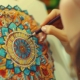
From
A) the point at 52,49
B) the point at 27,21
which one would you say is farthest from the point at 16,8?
the point at 52,49

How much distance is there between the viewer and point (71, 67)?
0.63 m

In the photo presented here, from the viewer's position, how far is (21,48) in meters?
0.55

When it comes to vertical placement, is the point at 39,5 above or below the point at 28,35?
above

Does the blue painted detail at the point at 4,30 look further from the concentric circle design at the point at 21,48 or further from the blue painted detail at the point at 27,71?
the blue painted detail at the point at 27,71

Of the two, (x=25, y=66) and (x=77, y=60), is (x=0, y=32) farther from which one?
(x=77, y=60)

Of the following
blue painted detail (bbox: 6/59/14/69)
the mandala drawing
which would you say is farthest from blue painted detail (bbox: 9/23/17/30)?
blue painted detail (bbox: 6/59/14/69)

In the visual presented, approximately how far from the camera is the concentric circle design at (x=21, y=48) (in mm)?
521

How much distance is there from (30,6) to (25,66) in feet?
0.69

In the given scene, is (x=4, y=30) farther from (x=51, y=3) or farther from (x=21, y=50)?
(x=51, y=3)

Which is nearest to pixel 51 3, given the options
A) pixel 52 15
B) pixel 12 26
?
pixel 52 15

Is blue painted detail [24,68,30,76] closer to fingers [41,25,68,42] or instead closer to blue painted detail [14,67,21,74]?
blue painted detail [14,67,21,74]

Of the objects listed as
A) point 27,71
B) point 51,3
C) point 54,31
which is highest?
point 51,3

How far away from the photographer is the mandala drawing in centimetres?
50

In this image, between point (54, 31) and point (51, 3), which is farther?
point (51, 3)
